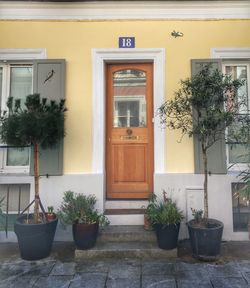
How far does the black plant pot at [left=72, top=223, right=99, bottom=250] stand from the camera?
12.4 ft

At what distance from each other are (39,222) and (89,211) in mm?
660

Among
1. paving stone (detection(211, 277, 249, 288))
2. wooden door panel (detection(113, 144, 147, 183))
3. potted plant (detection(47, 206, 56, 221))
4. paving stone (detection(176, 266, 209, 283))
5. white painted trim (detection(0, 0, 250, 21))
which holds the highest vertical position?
white painted trim (detection(0, 0, 250, 21))

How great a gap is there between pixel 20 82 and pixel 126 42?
5.90 ft

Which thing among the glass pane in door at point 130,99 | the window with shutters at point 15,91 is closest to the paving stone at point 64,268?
the window with shutters at point 15,91

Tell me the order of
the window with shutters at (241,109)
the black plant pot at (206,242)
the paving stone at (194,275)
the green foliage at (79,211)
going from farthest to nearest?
the window with shutters at (241,109) < the green foliage at (79,211) < the black plant pot at (206,242) < the paving stone at (194,275)

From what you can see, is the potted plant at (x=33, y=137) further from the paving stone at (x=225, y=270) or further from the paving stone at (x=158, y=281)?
the paving stone at (x=225, y=270)

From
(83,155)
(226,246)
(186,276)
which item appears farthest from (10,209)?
(226,246)

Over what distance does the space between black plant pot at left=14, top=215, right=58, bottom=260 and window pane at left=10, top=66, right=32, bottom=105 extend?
6.82ft

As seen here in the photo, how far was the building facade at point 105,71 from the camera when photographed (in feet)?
14.5

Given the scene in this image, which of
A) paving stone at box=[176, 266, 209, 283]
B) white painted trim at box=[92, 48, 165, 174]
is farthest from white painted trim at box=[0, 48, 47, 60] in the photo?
paving stone at box=[176, 266, 209, 283]

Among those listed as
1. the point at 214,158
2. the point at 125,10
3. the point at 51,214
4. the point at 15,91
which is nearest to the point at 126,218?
the point at 51,214

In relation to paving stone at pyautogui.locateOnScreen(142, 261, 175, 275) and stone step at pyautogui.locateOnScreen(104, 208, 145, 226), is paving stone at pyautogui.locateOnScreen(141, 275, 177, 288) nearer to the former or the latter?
paving stone at pyautogui.locateOnScreen(142, 261, 175, 275)

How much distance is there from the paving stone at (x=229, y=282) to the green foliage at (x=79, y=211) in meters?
1.61

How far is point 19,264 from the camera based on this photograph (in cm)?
365
